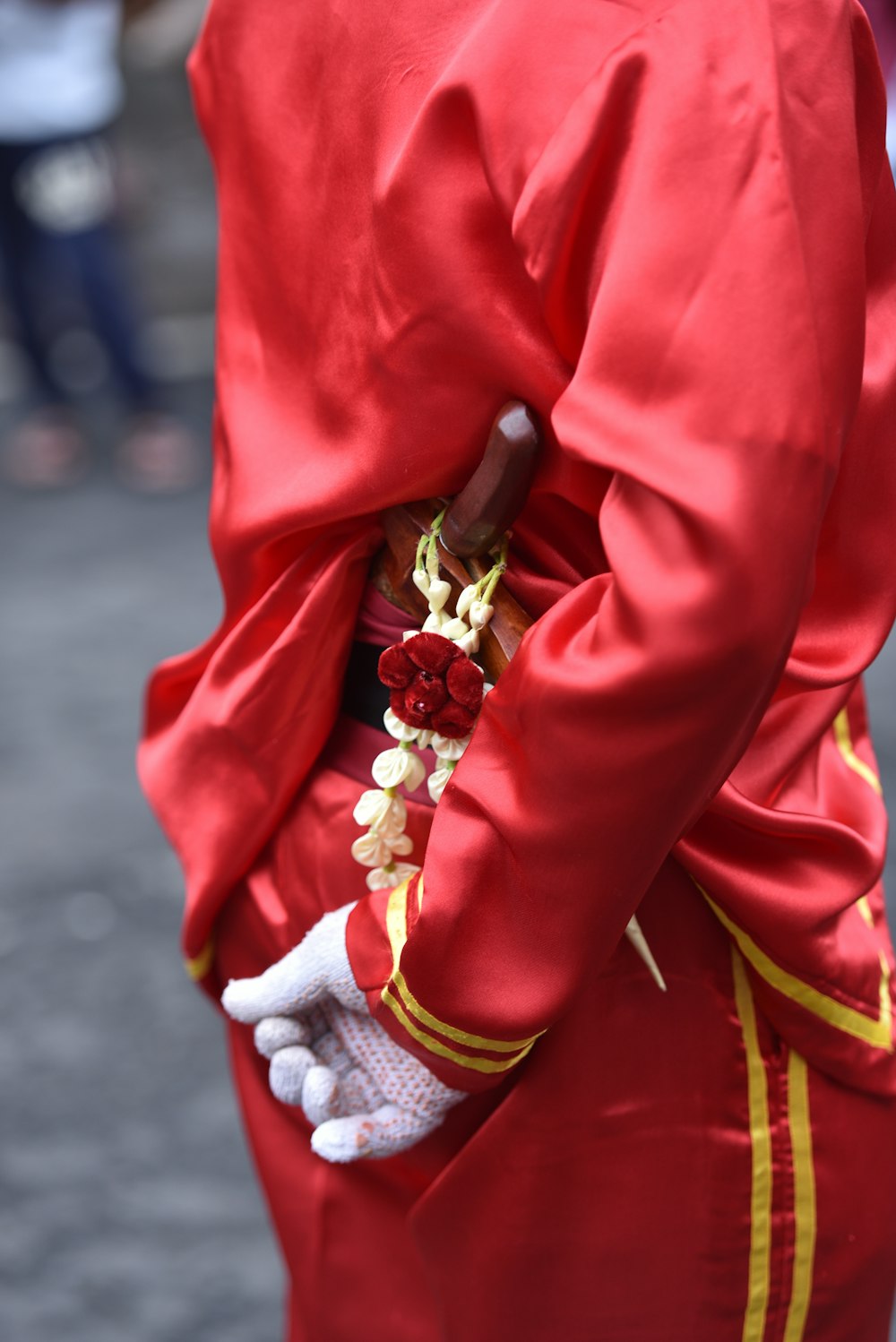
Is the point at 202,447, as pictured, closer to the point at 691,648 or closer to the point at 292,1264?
the point at 292,1264

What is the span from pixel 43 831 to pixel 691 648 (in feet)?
6.37

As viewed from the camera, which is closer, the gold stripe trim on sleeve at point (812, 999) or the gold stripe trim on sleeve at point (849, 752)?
the gold stripe trim on sleeve at point (812, 999)

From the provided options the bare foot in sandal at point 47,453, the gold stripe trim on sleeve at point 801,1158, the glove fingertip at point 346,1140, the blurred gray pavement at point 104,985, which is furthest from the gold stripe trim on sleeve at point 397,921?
the bare foot in sandal at point 47,453

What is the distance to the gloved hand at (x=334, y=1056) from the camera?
0.89 m

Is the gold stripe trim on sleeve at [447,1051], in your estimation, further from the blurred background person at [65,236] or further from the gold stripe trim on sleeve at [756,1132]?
the blurred background person at [65,236]

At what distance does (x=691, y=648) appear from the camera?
0.66 metres

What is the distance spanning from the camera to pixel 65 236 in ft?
11.4

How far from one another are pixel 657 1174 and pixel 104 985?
138 cm

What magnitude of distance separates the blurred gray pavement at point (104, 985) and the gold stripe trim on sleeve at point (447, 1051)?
955 millimetres

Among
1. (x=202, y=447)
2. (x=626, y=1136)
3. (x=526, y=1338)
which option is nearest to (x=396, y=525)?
(x=626, y=1136)

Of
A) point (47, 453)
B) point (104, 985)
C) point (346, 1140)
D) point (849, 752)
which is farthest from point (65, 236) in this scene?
point (346, 1140)

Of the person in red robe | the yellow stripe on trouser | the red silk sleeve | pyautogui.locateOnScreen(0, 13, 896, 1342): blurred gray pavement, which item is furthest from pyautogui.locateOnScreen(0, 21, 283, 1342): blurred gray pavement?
the red silk sleeve

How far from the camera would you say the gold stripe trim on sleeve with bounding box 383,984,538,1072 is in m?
0.83

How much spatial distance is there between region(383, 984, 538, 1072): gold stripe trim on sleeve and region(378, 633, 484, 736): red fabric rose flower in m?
0.15
